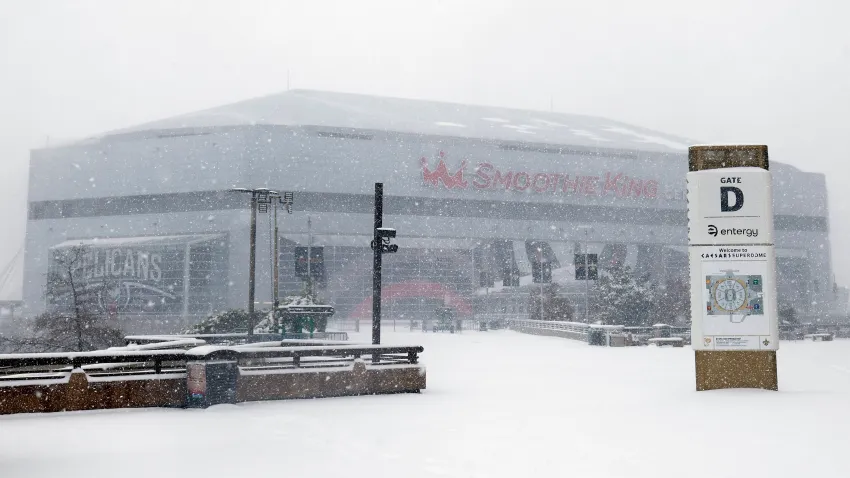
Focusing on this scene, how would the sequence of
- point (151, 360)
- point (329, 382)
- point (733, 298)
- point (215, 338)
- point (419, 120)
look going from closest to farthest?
point (151, 360)
point (733, 298)
point (329, 382)
point (215, 338)
point (419, 120)

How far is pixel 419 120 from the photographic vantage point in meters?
91.7

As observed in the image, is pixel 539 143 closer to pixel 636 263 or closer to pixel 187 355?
pixel 636 263

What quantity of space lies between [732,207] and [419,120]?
7658 cm

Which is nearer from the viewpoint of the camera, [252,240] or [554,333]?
[252,240]

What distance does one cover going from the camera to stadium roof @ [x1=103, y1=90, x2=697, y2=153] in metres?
82.6

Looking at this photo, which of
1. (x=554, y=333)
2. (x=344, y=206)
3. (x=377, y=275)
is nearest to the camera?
(x=377, y=275)

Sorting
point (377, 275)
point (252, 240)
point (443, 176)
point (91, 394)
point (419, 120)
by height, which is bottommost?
point (91, 394)

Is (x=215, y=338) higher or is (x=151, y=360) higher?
(x=151, y=360)

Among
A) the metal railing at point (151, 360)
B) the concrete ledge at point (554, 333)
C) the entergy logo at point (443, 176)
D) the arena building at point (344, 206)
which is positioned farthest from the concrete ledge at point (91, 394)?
the entergy logo at point (443, 176)

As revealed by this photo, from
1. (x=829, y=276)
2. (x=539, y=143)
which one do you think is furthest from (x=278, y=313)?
(x=829, y=276)

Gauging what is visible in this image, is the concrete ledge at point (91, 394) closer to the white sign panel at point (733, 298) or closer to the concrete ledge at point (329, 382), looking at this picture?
the concrete ledge at point (329, 382)

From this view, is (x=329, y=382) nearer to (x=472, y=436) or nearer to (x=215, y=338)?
(x=472, y=436)

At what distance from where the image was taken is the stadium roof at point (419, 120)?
82625mm

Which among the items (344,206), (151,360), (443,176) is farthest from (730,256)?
(443,176)
